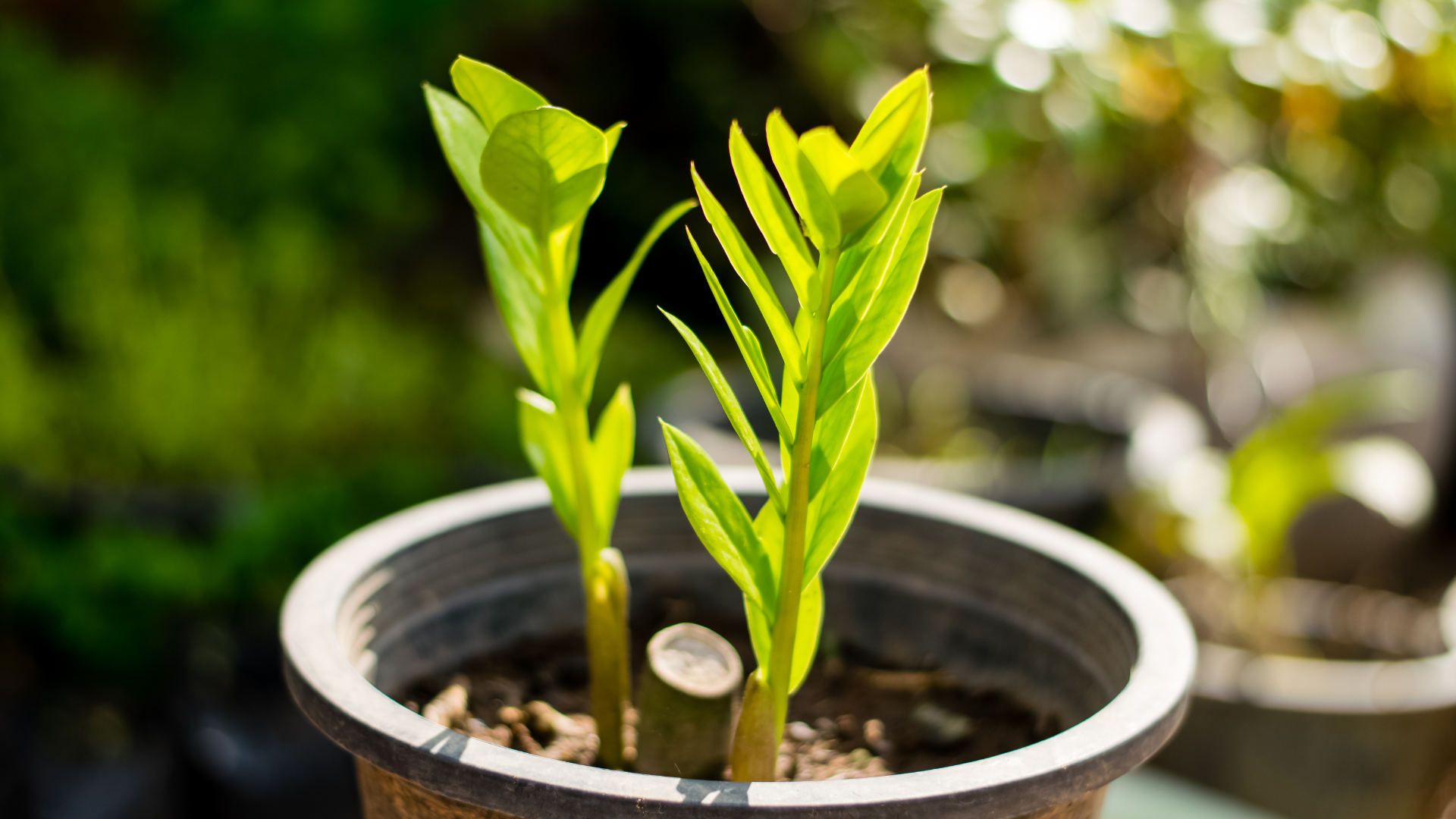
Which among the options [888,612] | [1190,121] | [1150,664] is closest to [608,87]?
[1190,121]

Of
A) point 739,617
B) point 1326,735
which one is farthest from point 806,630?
point 1326,735

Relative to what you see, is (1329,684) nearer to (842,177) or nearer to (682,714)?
(682,714)

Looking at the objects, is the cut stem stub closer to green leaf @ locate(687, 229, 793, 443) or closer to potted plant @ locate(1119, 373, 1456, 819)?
green leaf @ locate(687, 229, 793, 443)

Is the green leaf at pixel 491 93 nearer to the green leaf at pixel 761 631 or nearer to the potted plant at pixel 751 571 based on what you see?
the potted plant at pixel 751 571

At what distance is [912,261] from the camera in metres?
0.47

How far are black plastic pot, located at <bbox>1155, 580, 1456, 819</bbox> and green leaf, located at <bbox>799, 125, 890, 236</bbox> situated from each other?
0.95 meters

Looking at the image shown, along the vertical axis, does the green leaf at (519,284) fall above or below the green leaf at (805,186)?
below

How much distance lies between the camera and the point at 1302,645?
1394mm

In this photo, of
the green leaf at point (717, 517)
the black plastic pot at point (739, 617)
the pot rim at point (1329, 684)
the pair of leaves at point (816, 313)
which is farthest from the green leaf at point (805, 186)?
the pot rim at point (1329, 684)

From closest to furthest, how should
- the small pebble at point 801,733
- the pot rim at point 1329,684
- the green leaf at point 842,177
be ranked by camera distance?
the green leaf at point 842,177, the small pebble at point 801,733, the pot rim at point 1329,684

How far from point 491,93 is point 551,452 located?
0.19 m

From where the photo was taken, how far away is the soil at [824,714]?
0.58m

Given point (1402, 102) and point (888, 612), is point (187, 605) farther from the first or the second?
point (1402, 102)

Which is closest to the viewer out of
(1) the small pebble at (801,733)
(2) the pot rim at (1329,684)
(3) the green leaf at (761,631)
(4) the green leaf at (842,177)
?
(4) the green leaf at (842,177)
